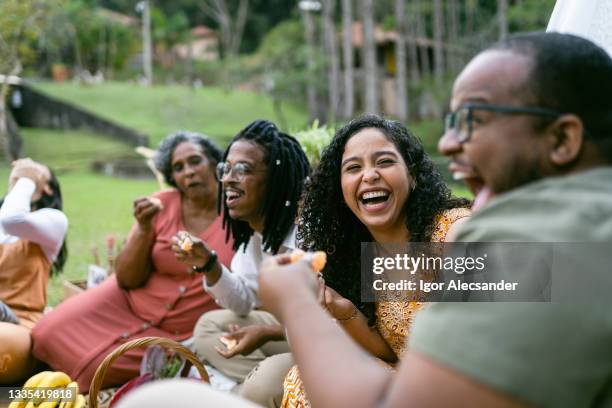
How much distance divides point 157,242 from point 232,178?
2.94ft

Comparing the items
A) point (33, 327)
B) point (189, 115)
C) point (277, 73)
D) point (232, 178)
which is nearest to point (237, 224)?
point (232, 178)

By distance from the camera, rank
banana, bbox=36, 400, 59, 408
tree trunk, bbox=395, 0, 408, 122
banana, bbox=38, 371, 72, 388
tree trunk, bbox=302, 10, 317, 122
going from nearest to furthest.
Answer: banana, bbox=36, 400, 59, 408 → banana, bbox=38, 371, 72, 388 → tree trunk, bbox=395, 0, 408, 122 → tree trunk, bbox=302, 10, 317, 122

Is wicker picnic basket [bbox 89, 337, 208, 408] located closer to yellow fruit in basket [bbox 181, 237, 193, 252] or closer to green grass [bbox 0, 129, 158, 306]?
yellow fruit in basket [bbox 181, 237, 193, 252]

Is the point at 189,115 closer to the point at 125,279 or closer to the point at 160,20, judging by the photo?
the point at 160,20

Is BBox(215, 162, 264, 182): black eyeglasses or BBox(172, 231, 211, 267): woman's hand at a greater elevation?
BBox(215, 162, 264, 182): black eyeglasses

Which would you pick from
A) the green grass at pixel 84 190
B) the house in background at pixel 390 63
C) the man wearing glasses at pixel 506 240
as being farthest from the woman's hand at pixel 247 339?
the house in background at pixel 390 63

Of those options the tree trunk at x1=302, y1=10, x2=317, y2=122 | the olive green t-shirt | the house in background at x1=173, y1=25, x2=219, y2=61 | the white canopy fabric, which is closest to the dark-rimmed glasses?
the white canopy fabric

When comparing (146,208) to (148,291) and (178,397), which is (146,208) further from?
(178,397)

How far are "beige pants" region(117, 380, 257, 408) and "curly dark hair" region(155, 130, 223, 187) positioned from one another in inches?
110

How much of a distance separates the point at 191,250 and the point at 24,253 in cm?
131

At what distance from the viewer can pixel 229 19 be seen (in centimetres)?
3628

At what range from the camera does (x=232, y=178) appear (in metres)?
3.02

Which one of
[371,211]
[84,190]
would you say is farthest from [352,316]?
[84,190]

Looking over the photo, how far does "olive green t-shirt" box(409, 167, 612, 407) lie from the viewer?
92 cm
